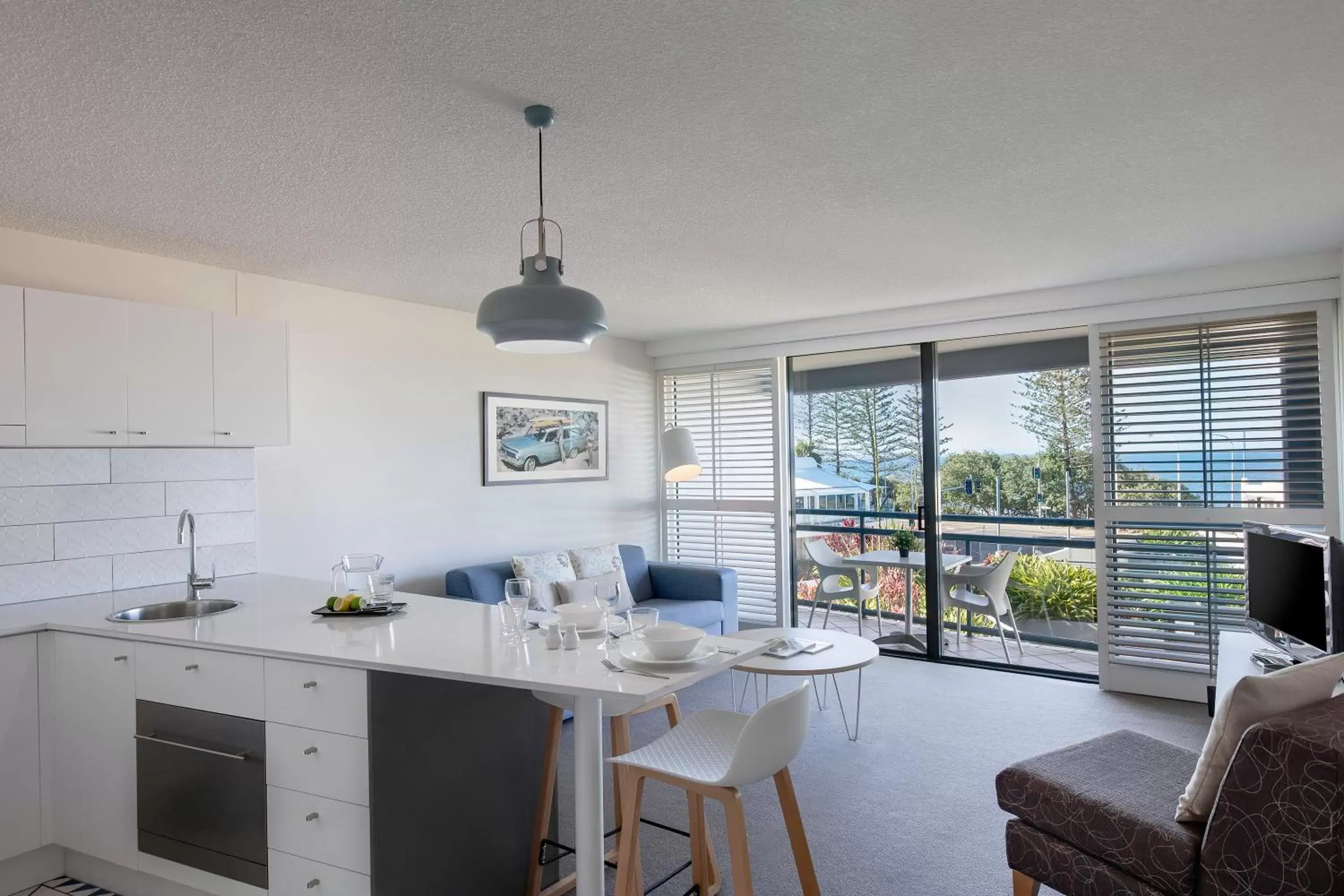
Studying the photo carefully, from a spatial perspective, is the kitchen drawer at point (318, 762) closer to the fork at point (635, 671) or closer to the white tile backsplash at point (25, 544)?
the fork at point (635, 671)

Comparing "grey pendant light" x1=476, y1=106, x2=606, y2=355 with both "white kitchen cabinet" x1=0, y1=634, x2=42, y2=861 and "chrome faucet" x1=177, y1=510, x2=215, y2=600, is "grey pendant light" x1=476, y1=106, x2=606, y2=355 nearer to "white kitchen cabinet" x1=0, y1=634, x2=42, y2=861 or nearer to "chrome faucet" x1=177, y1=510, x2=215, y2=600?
"chrome faucet" x1=177, y1=510, x2=215, y2=600

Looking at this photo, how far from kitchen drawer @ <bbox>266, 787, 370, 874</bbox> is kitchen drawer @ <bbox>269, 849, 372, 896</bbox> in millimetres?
16

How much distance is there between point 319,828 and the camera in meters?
2.11

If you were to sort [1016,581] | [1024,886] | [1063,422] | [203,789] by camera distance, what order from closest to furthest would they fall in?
[1024,886], [203,789], [1063,422], [1016,581]

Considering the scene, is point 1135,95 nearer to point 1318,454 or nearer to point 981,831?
point 981,831

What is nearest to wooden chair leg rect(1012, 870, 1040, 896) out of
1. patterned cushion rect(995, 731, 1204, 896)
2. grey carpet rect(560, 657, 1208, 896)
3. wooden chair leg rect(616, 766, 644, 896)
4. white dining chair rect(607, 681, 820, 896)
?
patterned cushion rect(995, 731, 1204, 896)

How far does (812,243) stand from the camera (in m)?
3.53

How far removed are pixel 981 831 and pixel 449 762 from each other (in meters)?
2.02

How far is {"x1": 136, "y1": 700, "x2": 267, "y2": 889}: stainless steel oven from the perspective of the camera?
223 cm

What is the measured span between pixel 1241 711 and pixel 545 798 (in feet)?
6.37

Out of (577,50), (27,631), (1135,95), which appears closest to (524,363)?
(27,631)

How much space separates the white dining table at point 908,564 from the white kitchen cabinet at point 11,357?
15.5 ft

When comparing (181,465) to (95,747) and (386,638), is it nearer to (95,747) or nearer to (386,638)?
(95,747)

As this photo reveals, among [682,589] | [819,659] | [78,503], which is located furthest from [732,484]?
[78,503]
